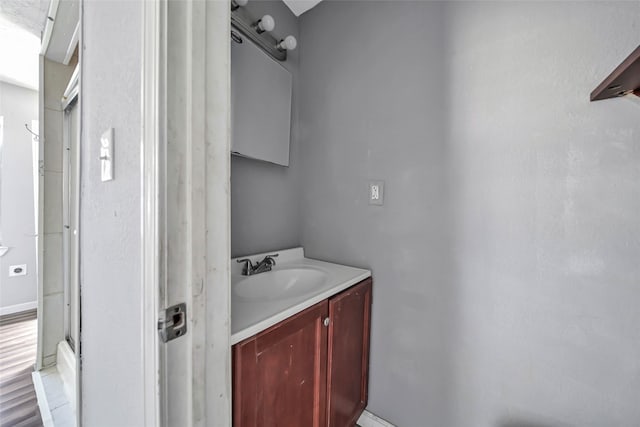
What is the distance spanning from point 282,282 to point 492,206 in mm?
1000

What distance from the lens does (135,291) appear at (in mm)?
480

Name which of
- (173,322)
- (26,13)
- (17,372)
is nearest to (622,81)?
(173,322)

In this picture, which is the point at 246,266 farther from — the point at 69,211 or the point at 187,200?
the point at 69,211

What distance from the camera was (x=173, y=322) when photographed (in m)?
0.42

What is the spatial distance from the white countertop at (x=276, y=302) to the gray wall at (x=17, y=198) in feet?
9.69

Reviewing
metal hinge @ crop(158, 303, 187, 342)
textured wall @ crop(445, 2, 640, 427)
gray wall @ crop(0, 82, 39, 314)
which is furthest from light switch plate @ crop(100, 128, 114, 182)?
gray wall @ crop(0, 82, 39, 314)

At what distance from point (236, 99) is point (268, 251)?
81 centimetres

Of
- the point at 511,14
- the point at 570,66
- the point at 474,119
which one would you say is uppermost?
the point at 511,14

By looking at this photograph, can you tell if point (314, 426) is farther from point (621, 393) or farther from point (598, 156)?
point (598, 156)

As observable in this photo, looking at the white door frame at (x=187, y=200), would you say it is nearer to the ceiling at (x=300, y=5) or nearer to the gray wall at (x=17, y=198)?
the ceiling at (x=300, y=5)

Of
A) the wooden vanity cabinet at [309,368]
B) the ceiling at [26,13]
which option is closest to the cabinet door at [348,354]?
the wooden vanity cabinet at [309,368]

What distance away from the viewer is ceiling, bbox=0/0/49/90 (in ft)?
4.53

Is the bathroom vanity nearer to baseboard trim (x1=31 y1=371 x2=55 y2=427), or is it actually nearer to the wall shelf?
the wall shelf

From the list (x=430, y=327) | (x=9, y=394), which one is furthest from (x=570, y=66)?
(x=9, y=394)
